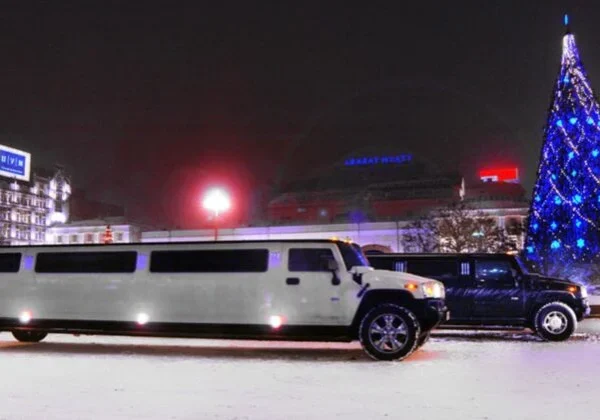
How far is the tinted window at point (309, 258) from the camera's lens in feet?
39.1

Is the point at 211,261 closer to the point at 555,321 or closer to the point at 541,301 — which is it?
the point at 541,301

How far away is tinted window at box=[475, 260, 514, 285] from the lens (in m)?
15.4

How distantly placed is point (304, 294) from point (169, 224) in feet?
343

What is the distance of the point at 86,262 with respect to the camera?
1292 centimetres

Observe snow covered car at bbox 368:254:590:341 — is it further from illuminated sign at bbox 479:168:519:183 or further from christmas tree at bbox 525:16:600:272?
illuminated sign at bbox 479:168:519:183

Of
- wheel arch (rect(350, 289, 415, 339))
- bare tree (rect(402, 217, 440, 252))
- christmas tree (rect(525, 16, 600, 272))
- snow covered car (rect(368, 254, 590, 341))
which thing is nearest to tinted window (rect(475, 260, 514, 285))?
snow covered car (rect(368, 254, 590, 341))

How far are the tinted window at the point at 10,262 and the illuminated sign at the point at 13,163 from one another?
201 feet

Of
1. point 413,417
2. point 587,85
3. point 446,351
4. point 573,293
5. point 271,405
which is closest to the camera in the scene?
point 413,417

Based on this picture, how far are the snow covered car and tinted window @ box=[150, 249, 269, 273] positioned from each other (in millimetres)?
5183

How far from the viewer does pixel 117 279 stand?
12648 mm

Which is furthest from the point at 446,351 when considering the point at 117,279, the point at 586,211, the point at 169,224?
the point at 169,224

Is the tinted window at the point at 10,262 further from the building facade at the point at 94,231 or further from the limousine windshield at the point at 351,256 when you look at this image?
the building facade at the point at 94,231

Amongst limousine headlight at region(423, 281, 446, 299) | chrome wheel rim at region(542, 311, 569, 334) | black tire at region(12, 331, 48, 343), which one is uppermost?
limousine headlight at region(423, 281, 446, 299)

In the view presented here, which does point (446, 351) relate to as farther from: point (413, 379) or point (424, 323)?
point (413, 379)
